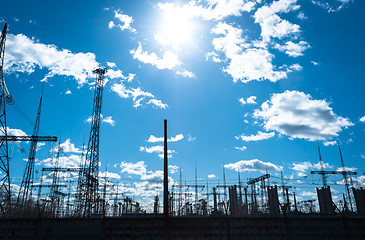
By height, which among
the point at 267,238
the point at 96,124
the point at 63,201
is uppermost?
the point at 96,124

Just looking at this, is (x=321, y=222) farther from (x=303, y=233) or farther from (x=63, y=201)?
(x=63, y=201)

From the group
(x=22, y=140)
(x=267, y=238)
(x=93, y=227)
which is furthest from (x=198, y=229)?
(x=22, y=140)

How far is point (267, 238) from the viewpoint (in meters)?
18.2

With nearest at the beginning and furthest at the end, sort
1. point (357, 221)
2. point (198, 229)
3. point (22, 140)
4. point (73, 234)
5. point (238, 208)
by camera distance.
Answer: point (73, 234) < point (198, 229) < point (357, 221) < point (22, 140) < point (238, 208)

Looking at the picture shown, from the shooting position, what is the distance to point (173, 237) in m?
17.5

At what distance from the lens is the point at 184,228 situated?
17734 mm

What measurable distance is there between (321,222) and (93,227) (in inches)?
612

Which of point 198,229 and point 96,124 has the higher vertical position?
point 96,124

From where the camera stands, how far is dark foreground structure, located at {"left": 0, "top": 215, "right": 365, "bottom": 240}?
1639 cm

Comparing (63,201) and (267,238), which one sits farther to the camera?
(63,201)

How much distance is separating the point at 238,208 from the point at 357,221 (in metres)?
32.8

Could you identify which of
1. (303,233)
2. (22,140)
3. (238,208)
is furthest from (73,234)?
(238,208)

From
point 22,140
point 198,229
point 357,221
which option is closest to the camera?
point 198,229

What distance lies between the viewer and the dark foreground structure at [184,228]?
16391 mm
